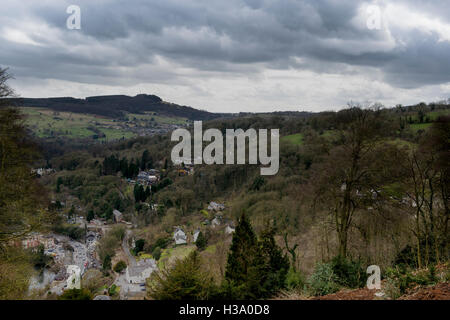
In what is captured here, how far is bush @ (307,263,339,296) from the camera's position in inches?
312

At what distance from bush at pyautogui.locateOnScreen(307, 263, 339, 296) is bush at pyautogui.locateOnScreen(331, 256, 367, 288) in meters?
0.17

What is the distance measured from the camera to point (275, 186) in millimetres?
45406

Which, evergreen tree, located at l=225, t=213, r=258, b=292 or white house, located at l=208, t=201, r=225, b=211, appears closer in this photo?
evergreen tree, located at l=225, t=213, r=258, b=292

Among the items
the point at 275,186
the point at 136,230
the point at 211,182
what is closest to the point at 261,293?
the point at 275,186

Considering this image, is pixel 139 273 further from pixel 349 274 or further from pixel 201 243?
pixel 349 274

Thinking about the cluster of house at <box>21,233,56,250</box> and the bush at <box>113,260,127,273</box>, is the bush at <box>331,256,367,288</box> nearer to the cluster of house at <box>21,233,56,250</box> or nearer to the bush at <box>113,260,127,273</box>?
the cluster of house at <box>21,233,56,250</box>

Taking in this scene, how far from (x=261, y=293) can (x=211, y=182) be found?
52.4 meters

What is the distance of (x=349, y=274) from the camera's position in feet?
28.6

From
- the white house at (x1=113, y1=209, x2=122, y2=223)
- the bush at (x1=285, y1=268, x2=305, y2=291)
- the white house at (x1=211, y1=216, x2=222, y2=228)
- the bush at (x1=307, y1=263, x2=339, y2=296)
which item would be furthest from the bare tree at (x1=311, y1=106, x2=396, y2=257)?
the white house at (x1=113, y1=209, x2=122, y2=223)

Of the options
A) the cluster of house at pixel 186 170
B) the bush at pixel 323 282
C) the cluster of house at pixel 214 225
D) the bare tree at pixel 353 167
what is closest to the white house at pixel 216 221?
the cluster of house at pixel 214 225

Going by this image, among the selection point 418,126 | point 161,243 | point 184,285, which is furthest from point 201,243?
point 418,126

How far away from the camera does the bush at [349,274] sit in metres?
8.58

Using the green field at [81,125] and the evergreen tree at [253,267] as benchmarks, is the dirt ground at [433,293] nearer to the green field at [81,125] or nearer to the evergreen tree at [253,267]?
the evergreen tree at [253,267]

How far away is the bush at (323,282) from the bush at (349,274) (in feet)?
0.56
